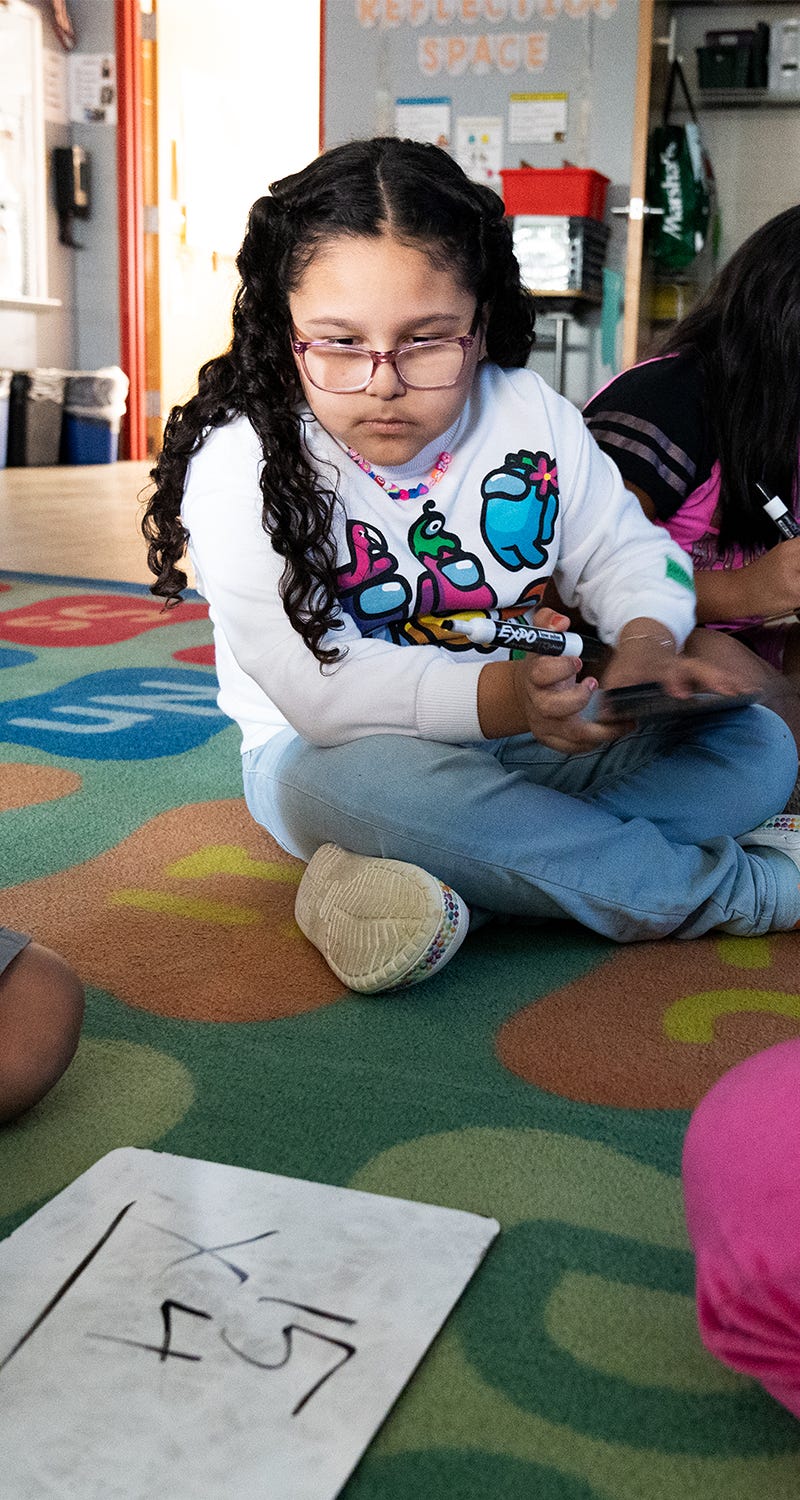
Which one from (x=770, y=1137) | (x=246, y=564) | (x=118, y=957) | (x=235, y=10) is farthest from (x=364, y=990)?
(x=235, y=10)

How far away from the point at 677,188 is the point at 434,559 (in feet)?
10.2

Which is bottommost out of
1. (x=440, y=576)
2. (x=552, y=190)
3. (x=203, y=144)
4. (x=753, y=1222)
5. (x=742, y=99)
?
(x=753, y=1222)

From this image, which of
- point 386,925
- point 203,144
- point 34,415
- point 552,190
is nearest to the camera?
point 386,925

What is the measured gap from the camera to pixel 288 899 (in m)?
0.98

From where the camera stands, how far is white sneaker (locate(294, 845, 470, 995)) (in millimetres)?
802

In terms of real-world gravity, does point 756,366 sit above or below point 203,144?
below

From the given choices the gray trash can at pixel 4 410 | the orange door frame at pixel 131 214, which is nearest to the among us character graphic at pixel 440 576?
the gray trash can at pixel 4 410

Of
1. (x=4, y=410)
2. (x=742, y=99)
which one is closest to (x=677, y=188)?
(x=742, y=99)

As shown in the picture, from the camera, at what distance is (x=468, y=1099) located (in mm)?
696

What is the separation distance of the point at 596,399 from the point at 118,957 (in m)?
0.61

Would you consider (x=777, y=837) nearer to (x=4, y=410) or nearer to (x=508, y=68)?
(x=508, y=68)

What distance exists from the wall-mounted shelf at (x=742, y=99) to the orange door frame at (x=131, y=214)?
2.56 meters

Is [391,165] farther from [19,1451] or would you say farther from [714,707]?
[19,1451]

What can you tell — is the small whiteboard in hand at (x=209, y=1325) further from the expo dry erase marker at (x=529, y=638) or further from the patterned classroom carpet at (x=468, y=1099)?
the expo dry erase marker at (x=529, y=638)
